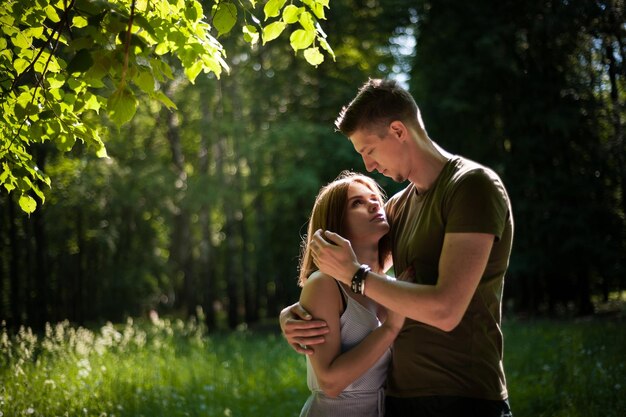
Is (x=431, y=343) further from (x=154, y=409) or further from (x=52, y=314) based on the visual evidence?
(x=52, y=314)

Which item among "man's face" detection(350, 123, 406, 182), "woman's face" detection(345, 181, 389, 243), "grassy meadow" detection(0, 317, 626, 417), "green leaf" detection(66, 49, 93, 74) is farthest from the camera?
"grassy meadow" detection(0, 317, 626, 417)

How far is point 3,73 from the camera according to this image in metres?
4.12

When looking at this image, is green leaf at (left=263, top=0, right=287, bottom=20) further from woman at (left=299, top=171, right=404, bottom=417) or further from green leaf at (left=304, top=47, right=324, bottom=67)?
woman at (left=299, top=171, right=404, bottom=417)

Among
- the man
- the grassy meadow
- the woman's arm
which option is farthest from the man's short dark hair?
the grassy meadow

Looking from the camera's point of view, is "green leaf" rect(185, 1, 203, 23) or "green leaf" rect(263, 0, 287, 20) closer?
"green leaf" rect(263, 0, 287, 20)

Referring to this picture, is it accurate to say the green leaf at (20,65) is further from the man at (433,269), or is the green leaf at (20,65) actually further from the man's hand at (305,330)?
the man's hand at (305,330)

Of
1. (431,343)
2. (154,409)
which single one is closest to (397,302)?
(431,343)

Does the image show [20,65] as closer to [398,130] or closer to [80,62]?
[80,62]

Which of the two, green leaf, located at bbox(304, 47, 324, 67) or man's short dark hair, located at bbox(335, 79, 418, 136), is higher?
green leaf, located at bbox(304, 47, 324, 67)

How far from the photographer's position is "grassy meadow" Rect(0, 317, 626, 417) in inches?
230

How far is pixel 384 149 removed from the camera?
2941 mm

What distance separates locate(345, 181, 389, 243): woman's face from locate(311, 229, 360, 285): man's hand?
0.38 m

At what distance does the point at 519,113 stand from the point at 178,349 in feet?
36.9

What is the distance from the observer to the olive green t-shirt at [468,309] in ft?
8.27
